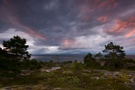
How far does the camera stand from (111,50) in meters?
76.4

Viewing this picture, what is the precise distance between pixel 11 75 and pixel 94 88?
660 inches

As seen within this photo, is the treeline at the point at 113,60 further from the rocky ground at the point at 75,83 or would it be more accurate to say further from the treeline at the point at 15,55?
the treeline at the point at 15,55

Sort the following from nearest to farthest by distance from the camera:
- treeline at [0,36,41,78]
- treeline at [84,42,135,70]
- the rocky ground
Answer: the rocky ground
treeline at [0,36,41,78]
treeline at [84,42,135,70]

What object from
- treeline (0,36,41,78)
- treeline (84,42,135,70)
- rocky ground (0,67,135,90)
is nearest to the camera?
rocky ground (0,67,135,90)

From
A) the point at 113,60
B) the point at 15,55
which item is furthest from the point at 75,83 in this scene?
the point at 113,60

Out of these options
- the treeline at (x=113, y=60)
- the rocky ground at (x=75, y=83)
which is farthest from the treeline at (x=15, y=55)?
the treeline at (x=113, y=60)

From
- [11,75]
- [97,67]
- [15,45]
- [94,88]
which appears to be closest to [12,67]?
[11,75]

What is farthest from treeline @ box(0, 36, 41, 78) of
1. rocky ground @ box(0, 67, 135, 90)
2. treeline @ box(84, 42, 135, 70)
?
treeline @ box(84, 42, 135, 70)

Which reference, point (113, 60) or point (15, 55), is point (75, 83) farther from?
point (113, 60)

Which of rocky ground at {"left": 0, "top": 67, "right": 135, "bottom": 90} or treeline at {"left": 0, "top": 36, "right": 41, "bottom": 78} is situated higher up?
treeline at {"left": 0, "top": 36, "right": 41, "bottom": 78}

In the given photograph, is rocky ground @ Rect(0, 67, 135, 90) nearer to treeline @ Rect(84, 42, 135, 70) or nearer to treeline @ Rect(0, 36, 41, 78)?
treeline @ Rect(0, 36, 41, 78)

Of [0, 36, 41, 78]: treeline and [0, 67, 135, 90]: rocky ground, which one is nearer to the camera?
[0, 67, 135, 90]: rocky ground

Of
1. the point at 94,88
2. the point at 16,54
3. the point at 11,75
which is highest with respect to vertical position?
the point at 16,54

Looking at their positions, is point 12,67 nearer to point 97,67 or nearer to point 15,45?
point 15,45
